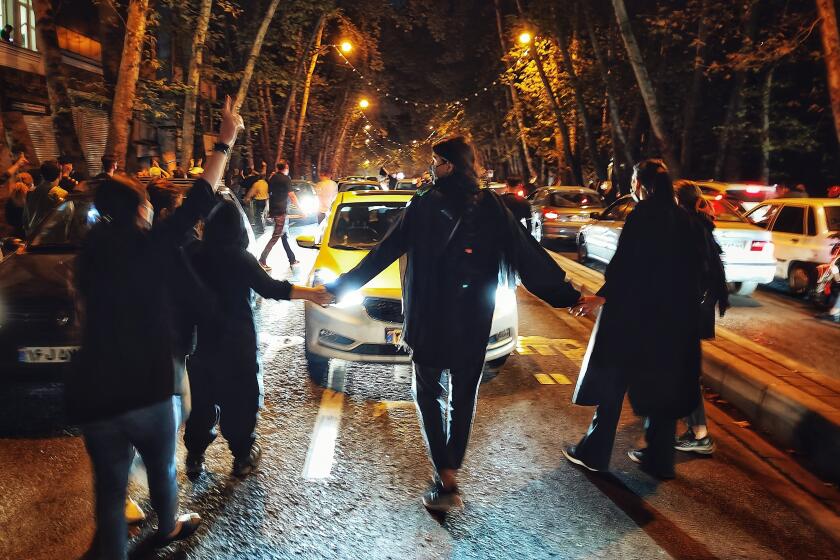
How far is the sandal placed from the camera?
3316 millimetres

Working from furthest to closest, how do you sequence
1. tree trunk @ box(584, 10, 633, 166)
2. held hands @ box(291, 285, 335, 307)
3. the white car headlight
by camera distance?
tree trunk @ box(584, 10, 633, 166)
the white car headlight
held hands @ box(291, 285, 335, 307)

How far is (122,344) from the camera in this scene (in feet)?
9.13

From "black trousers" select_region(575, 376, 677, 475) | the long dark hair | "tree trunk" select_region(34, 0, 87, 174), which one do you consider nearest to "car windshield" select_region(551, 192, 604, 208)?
"tree trunk" select_region(34, 0, 87, 174)

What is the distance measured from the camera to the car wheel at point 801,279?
427 inches

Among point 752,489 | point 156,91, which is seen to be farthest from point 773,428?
point 156,91

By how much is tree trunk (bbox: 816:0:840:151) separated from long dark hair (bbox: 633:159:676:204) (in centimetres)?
1132

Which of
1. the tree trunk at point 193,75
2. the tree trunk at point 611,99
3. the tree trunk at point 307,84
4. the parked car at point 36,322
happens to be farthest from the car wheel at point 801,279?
the tree trunk at point 307,84

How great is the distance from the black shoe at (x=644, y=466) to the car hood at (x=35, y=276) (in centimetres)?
428

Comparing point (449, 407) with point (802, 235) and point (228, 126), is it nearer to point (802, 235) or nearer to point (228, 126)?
point (228, 126)

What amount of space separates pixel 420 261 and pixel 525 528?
1547 mm

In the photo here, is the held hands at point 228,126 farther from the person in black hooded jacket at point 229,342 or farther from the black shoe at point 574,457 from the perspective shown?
the black shoe at point 574,457

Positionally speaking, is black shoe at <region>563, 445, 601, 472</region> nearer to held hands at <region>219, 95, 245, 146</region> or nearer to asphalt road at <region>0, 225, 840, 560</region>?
asphalt road at <region>0, 225, 840, 560</region>

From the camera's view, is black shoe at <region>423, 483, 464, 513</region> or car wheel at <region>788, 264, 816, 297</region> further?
car wheel at <region>788, 264, 816, 297</region>

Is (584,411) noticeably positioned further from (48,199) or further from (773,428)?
(48,199)
